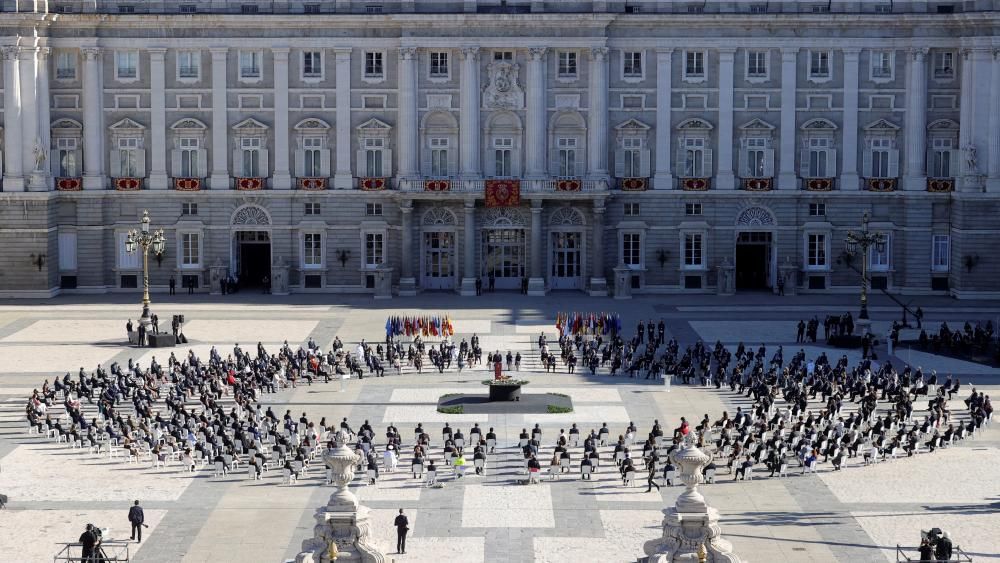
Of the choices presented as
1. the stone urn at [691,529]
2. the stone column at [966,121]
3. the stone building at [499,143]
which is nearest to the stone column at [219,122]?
the stone building at [499,143]

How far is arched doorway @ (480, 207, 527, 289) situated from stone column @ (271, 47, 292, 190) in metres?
13.3

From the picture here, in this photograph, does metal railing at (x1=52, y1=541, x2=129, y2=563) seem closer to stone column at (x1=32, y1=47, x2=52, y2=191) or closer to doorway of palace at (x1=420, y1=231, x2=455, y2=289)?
stone column at (x1=32, y1=47, x2=52, y2=191)

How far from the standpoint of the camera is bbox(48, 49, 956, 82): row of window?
384 ft

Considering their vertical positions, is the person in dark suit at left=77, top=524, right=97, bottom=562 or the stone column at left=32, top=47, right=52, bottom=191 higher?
the stone column at left=32, top=47, right=52, bottom=191

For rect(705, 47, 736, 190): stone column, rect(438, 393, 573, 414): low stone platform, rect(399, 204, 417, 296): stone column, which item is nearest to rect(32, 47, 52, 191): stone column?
rect(399, 204, 417, 296): stone column

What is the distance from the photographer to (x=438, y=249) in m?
119

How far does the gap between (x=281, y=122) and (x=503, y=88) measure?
1450 centimetres

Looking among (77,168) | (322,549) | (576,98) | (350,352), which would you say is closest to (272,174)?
(77,168)

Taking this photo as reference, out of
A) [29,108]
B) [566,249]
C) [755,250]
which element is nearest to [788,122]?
[755,250]

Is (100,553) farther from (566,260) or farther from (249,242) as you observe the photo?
(566,260)

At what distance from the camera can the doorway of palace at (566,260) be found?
119m

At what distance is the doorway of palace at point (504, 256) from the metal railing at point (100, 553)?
6419 cm

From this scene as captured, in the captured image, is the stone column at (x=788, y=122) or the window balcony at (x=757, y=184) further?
the window balcony at (x=757, y=184)

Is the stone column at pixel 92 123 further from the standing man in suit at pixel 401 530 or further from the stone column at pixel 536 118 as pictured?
the standing man in suit at pixel 401 530
